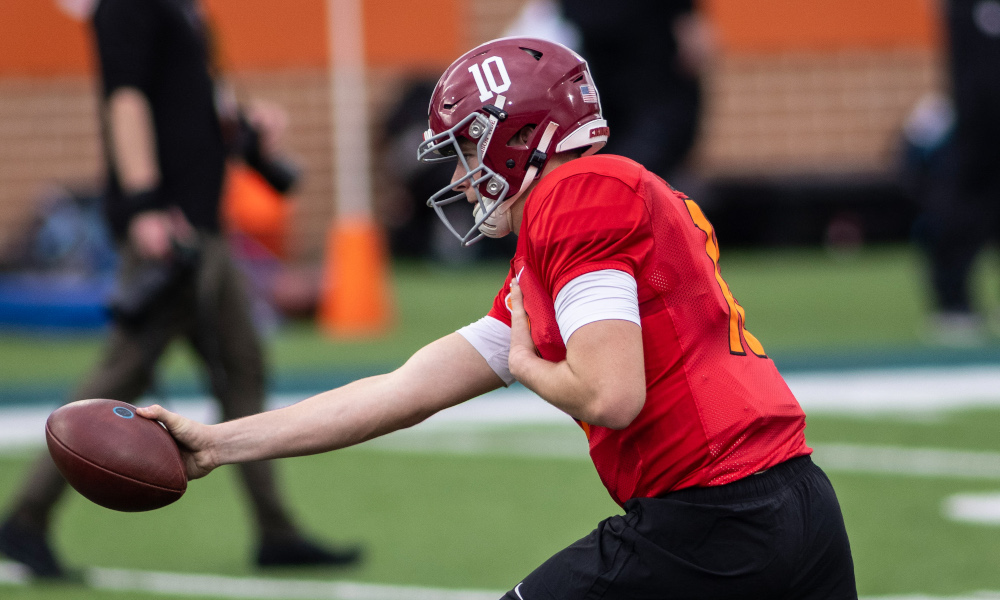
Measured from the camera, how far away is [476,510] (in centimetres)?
526

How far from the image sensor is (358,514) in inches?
209

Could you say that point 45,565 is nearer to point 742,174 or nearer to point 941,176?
point 941,176

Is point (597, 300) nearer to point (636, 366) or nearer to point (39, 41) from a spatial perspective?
point (636, 366)

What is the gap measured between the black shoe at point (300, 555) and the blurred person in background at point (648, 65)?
4200 millimetres

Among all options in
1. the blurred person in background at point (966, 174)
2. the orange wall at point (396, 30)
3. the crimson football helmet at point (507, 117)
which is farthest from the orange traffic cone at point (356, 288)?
the crimson football helmet at point (507, 117)

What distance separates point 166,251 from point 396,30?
32.8 ft

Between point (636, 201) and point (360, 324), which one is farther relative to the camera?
point (360, 324)

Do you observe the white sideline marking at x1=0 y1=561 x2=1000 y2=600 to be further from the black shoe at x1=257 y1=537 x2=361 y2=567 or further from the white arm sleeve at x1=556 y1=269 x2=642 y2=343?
the white arm sleeve at x1=556 y1=269 x2=642 y2=343

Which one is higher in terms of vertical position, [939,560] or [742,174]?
[939,560]

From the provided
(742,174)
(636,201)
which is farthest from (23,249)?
(636,201)

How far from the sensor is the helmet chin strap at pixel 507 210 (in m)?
2.65

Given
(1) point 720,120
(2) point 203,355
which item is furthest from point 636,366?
(1) point 720,120

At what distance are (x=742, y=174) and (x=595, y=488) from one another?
9.45 metres

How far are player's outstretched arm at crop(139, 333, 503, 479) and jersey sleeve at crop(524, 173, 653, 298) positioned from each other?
47 cm
